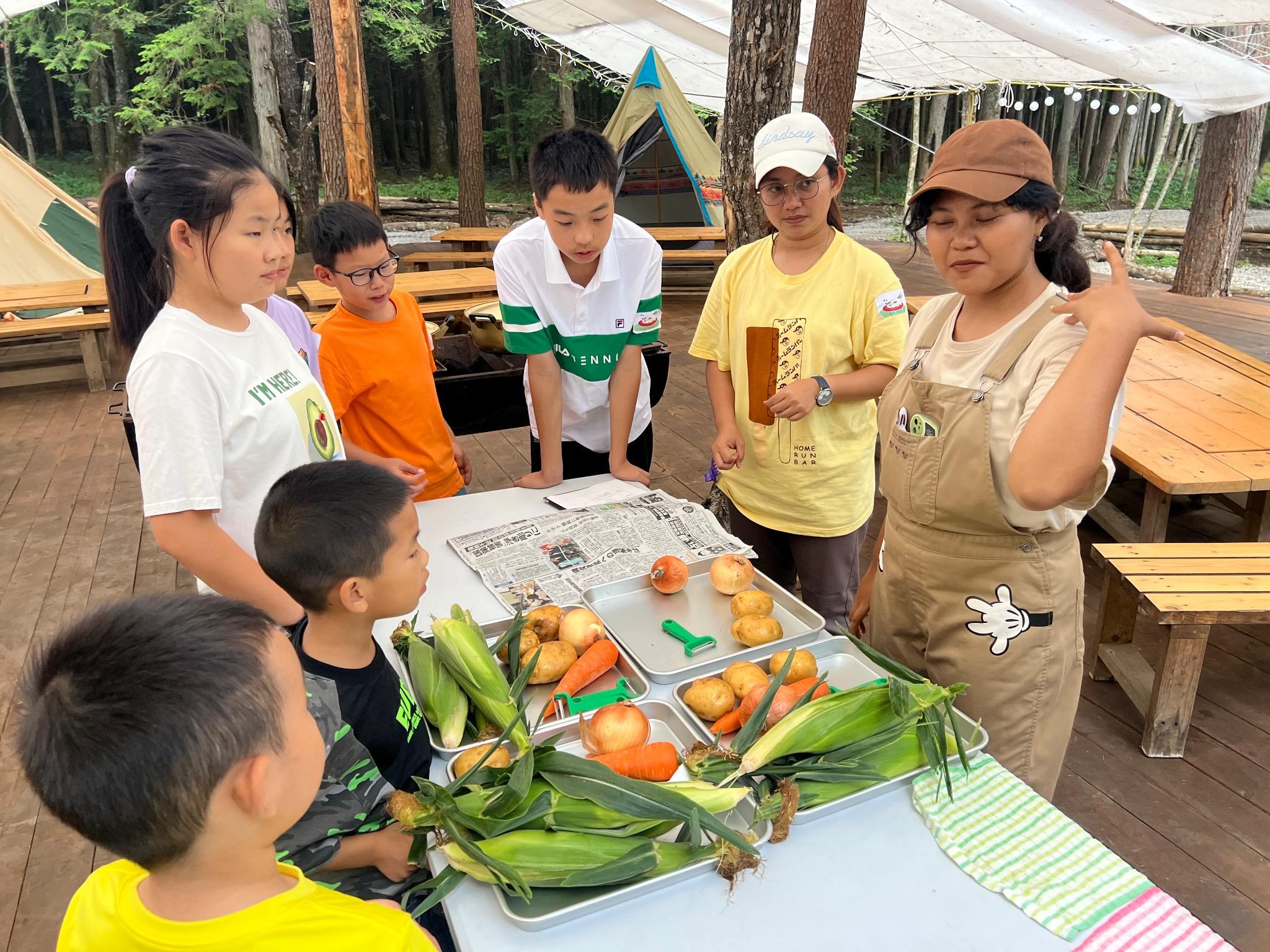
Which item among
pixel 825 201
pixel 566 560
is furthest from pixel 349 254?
pixel 825 201

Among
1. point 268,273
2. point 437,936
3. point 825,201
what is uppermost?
point 825,201

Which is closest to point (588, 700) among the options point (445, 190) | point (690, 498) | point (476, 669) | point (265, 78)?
point (476, 669)

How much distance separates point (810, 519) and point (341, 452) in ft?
3.83

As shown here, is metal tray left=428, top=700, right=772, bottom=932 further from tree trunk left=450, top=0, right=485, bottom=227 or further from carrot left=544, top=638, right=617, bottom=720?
tree trunk left=450, top=0, right=485, bottom=227

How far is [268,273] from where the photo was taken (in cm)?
145

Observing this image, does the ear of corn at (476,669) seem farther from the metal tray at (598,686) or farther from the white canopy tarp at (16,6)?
the white canopy tarp at (16,6)

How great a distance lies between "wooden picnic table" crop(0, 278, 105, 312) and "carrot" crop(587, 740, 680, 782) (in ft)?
19.5

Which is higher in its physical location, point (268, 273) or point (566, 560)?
point (268, 273)

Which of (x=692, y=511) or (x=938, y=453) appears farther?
(x=692, y=511)

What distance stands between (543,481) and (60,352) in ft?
20.5

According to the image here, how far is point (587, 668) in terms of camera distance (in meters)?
1.44

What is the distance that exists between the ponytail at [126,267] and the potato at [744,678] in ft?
4.11

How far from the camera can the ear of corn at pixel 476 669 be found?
1.31m

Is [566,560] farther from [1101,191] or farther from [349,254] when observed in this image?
[1101,191]
